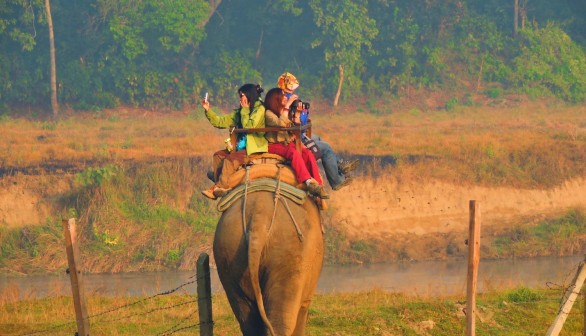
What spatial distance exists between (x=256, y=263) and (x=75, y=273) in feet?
Result: 7.19

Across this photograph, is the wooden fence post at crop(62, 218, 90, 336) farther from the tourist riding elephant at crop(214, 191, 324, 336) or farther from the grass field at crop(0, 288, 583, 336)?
the grass field at crop(0, 288, 583, 336)

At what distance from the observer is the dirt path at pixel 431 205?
89.6 feet

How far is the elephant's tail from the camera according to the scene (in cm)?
962

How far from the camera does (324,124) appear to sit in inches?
1547

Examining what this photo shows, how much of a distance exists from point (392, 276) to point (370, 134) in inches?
446

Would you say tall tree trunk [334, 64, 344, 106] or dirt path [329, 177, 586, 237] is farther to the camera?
tall tree trunk [334, 64, 344, 106]

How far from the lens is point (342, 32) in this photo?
45.3 m

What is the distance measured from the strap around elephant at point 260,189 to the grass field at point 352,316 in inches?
149

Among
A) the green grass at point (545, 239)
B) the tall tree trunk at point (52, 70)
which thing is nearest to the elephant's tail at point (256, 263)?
the green grass at point (545, 239)

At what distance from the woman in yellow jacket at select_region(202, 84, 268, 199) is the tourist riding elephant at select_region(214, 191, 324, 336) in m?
0.75

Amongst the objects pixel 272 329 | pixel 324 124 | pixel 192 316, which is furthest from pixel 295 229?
pixel 324 124

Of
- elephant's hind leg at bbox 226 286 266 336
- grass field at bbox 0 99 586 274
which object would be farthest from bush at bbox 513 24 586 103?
elephant's hind leg at bbox 226 286 266 336

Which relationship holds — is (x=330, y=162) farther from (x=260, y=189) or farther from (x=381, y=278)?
(x=381, y=278)

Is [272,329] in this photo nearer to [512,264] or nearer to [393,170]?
[512,264]
